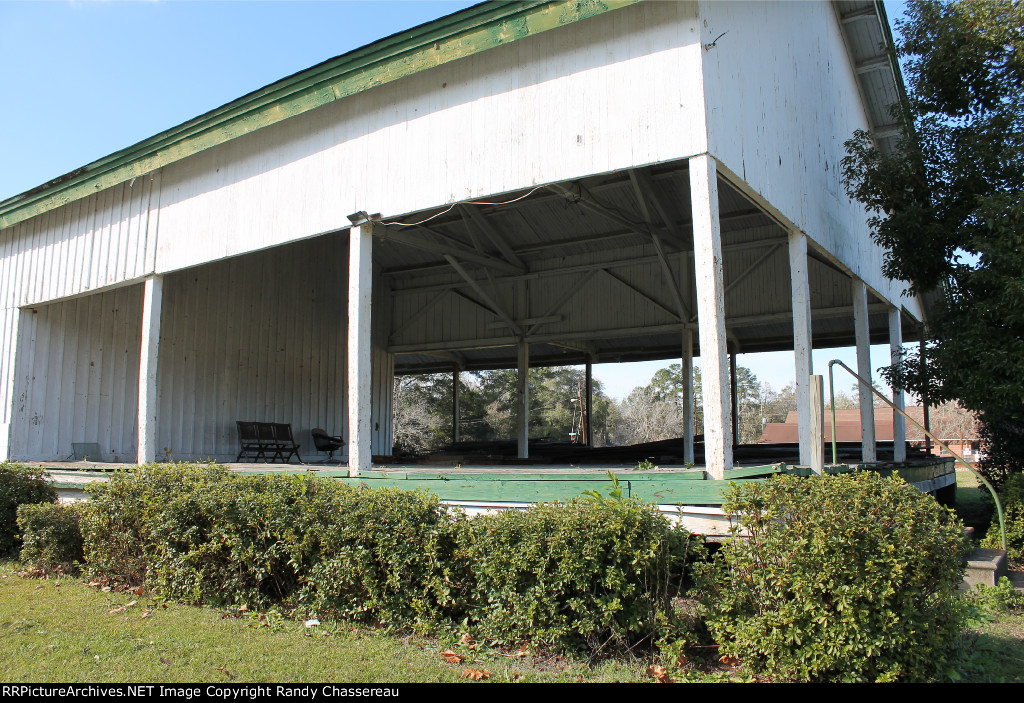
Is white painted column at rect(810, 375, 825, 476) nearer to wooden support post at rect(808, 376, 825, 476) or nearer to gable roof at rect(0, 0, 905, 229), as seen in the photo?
wooden support post at rect(808, 376, 825, 476)

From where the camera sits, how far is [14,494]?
26.8 feet

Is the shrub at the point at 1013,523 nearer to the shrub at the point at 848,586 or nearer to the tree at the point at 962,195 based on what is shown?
the tree at the point at 962,195

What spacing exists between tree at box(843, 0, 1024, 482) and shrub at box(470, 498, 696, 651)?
5740 millimetres

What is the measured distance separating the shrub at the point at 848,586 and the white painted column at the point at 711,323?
1321 mm

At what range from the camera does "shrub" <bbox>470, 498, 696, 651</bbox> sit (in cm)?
414

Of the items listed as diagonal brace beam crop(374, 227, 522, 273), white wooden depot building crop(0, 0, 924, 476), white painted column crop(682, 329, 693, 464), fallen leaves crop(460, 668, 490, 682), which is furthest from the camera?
white painted column crop(682, 329, 693, 464)

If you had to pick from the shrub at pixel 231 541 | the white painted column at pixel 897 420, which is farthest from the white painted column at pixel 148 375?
the white painted column at pixel 897 420

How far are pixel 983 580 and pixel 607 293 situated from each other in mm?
9469

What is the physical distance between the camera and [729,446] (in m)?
5.38

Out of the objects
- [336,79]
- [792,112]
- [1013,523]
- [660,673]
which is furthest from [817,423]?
[336,79]

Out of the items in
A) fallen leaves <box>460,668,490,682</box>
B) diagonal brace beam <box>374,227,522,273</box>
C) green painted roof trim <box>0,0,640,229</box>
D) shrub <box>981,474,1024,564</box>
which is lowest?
fallen leaves <box>460,668,490,682</box>

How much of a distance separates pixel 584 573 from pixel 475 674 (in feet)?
2.61

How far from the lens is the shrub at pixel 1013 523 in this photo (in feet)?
26.5

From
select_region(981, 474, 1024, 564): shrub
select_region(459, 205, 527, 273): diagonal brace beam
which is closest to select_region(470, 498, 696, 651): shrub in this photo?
select_region(981, 474, 1024, 564): shrub
